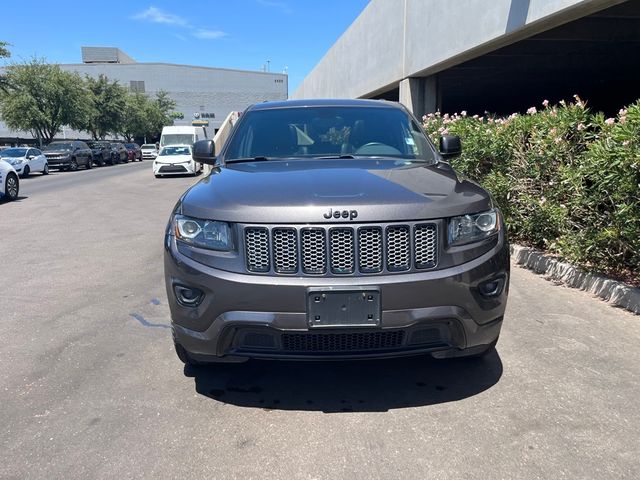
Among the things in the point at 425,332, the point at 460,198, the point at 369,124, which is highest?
the point at 369,124

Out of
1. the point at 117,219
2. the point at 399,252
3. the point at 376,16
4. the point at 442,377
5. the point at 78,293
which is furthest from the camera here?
the point at 376,16

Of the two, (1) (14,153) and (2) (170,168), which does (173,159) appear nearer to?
(2) (170,168)

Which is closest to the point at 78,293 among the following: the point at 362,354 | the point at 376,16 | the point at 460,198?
the point at 362,354

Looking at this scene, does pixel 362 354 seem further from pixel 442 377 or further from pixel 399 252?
pixel 442 377

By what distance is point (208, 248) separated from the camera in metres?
2.97

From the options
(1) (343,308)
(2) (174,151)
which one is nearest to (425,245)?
(1) (343,308)

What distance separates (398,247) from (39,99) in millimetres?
42068

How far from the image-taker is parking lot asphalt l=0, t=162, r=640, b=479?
2.65 meters

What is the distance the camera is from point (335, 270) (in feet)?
9.32

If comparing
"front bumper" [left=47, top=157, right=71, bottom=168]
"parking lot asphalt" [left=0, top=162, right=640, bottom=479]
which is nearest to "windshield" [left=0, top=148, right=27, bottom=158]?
"front bumper" [left=47, top=157, right=71, bottom=168]

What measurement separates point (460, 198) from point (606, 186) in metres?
2.75

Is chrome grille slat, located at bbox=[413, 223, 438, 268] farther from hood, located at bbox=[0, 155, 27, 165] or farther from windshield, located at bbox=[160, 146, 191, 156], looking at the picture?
hood, located at bbox=[0, 155, 27, 165]

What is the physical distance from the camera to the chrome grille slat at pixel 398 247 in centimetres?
286

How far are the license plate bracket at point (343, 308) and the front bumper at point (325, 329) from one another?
3cm
